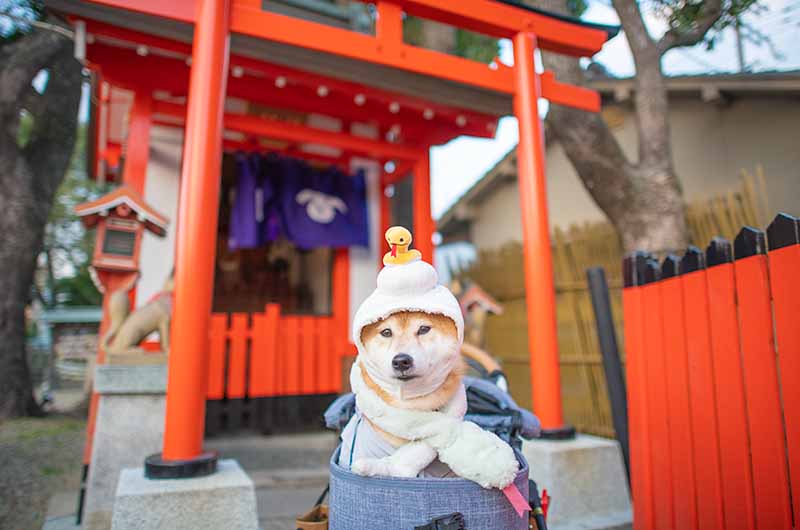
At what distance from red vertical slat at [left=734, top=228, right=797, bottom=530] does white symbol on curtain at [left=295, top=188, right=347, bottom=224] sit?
14.5 feet

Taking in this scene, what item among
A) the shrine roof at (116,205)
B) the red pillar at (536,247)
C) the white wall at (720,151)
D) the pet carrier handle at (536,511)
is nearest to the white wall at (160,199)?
the shrine roof at (116,205)

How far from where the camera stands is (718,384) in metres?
2.14

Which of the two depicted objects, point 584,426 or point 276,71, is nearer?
point 276,71

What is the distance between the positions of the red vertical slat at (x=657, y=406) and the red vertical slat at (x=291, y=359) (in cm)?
377

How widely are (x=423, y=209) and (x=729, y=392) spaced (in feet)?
13.2

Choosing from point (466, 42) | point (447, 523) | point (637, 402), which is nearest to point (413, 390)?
point (447, 523)

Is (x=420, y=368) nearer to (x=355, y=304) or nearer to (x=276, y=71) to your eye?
(x=276, y=71)

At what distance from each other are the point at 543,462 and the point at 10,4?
601 centimetres

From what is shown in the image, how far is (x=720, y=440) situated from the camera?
2113mm

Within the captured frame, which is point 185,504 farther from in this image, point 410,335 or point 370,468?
point 410,335

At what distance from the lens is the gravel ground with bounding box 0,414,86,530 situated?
340 cm

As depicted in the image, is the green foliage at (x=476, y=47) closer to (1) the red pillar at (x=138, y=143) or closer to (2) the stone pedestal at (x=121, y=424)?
(1) the red pillar at (x=138, y=143)

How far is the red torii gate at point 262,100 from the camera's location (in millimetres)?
2734

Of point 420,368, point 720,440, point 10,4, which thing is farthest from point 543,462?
point 10,4
